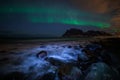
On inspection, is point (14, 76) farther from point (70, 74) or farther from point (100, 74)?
point (100, 74)

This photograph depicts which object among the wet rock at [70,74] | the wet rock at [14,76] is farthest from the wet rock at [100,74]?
the wet rock at [14,76]

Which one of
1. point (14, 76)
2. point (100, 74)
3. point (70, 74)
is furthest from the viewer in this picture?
point (100, 74)

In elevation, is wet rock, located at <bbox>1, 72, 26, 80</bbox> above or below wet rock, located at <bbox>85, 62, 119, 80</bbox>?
above

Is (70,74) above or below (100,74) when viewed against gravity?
above

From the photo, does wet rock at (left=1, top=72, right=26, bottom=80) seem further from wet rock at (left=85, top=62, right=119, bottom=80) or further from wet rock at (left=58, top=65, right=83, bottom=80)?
wet rock at (left=85, top=62, right=119, bottom=80)

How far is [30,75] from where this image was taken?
7359mm

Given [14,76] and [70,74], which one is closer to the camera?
[14,76]

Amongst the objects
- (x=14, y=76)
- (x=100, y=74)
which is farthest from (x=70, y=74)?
(x=14, y=76)

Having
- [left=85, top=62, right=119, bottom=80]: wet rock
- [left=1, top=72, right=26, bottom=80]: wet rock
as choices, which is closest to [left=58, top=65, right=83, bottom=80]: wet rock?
[left=85, top=62, right=119, bottom=80]: wet rock

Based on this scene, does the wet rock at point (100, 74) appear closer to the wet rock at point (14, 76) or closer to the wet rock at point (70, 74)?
the wet rock at point (70, 74)

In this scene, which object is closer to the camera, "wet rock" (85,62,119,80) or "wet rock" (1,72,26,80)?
"wet rock" (1,72,26,80)

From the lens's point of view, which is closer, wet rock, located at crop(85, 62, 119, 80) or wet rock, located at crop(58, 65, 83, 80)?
wet rock, located at crop(58, 65, 83, 80)

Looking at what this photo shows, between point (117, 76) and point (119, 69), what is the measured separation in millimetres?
1405

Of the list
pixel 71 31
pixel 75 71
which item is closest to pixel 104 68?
pixel 75 71
